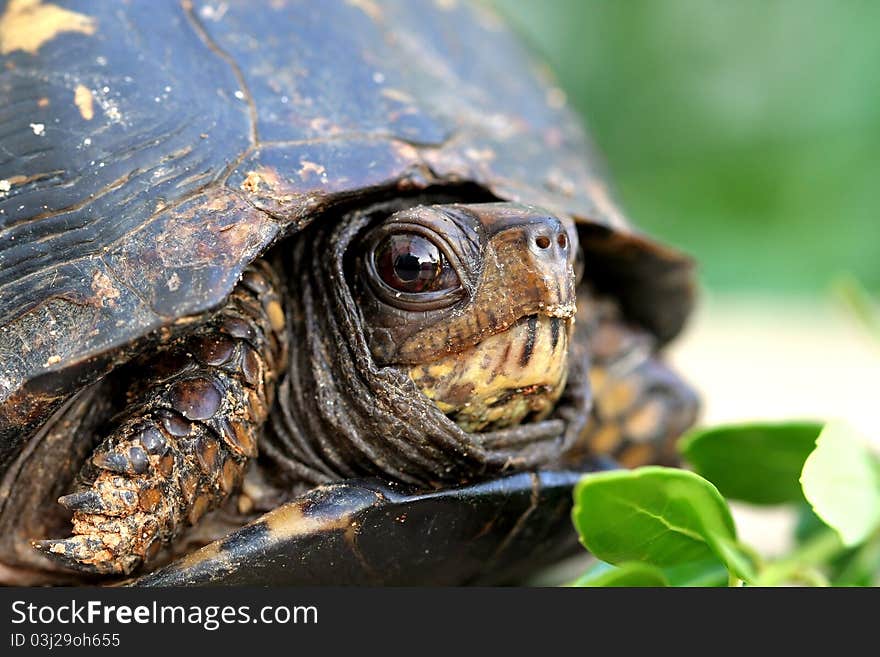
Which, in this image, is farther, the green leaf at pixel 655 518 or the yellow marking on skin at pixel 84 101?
the yellow marking on skin at pixel 84 101

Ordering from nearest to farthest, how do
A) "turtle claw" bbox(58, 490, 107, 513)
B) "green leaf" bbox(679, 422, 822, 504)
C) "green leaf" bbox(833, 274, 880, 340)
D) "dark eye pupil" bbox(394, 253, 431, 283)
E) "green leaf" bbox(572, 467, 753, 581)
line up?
"green leaf" bbox(572, 467, 753, 581), "turtle claw" bbox(58, 490, 107, 513), "dark eye pupil" bbox(394, 253, 431, 283), "green leaf" bbox(679, 422, 822, 504), "green leaf" bbox(833, 274, 880, 340)

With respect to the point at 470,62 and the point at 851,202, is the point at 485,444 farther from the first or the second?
the point at 851,202

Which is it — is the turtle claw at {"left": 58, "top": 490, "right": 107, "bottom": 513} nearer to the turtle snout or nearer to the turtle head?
the turtle head

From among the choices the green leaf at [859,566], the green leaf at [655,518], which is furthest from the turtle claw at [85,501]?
the green leaf at [859,566]

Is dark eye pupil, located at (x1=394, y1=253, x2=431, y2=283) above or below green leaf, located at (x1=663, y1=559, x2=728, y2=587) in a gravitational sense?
above

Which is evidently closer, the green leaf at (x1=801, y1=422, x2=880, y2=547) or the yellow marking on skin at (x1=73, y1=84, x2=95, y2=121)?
the green leaf at (x1=801, y1=422, x2=880, y2=547)

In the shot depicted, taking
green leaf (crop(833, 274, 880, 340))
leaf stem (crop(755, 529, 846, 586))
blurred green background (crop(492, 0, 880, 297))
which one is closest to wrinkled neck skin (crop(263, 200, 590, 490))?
leaf stem (crop(755, 529, 846, 586))

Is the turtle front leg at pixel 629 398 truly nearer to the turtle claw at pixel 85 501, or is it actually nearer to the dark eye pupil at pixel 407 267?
the dark eye pupil at pixel 407 267
